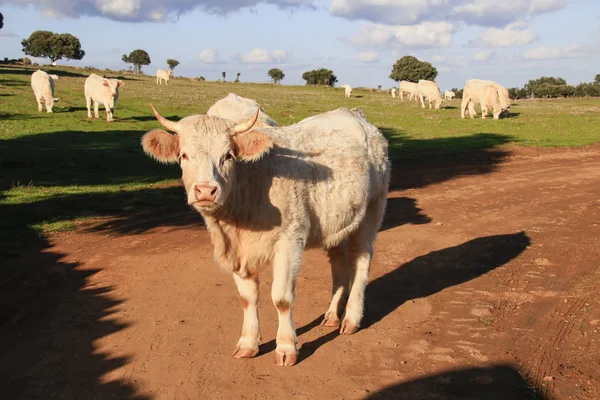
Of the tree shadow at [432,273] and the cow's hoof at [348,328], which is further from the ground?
the cow's hoof at [348,328]

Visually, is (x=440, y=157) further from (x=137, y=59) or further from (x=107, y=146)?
(x=137, y=59)

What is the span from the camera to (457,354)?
620cm

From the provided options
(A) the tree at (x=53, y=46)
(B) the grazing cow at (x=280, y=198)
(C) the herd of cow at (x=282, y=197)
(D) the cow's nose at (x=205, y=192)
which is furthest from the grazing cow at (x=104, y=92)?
(A) the tree at (x=53, y=46)

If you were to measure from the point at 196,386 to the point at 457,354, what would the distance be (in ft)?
8.95

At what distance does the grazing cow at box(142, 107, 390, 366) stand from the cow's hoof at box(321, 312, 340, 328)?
0.5 inches

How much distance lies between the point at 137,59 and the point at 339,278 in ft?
→ 404

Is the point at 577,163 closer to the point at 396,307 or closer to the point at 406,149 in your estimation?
the point at 406,149

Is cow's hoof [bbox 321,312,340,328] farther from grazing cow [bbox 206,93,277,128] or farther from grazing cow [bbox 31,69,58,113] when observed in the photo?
grazing cow [bbox 31,69,58,113]

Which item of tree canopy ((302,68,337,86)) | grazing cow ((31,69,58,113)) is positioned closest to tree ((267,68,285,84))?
tree canopy ((302,68,337,86))

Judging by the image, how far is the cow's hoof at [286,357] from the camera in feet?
19.6

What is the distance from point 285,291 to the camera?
5910mm

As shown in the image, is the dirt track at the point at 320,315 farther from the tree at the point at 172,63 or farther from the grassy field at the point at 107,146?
the tree at the point at 172,63

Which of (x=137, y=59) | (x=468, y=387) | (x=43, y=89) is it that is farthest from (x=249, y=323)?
(x=137, y=59)

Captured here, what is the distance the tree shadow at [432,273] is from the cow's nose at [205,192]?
2146 millimetres
